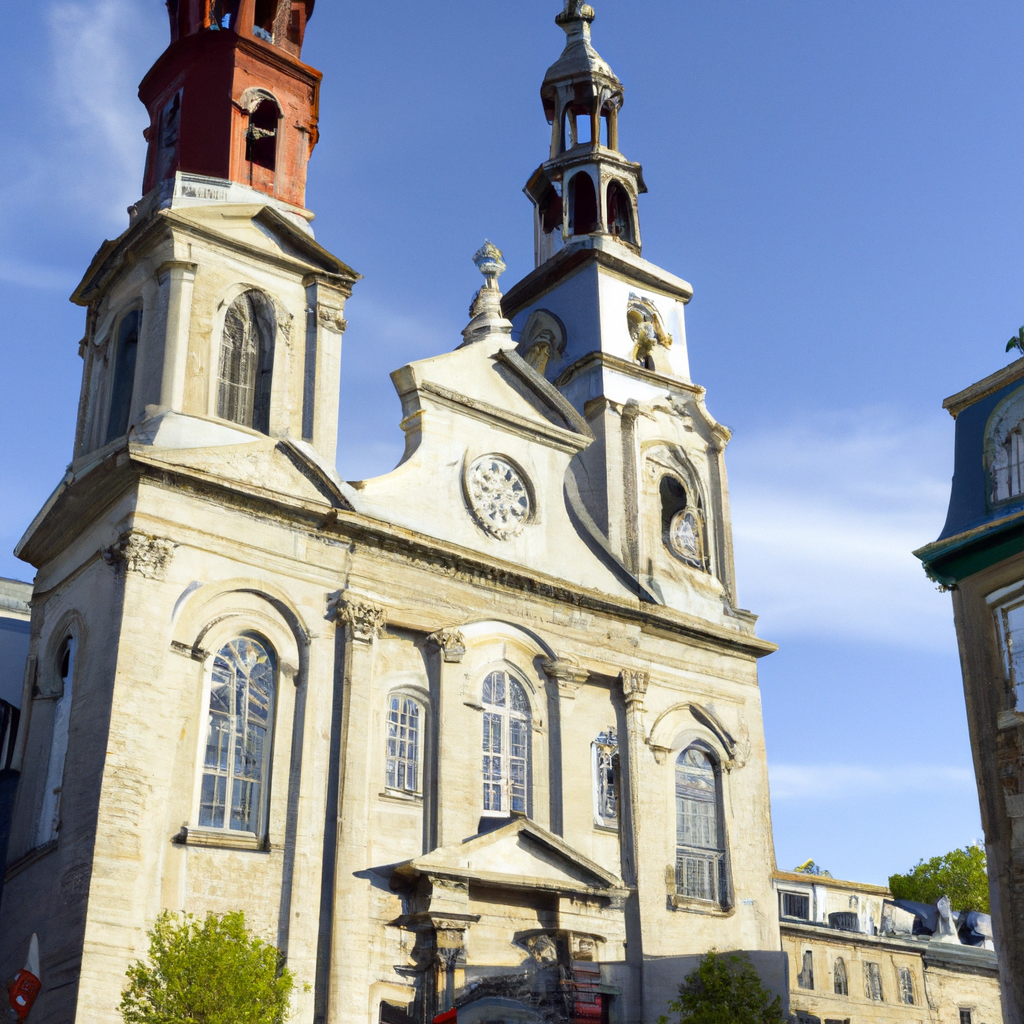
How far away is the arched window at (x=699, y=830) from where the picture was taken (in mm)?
24859

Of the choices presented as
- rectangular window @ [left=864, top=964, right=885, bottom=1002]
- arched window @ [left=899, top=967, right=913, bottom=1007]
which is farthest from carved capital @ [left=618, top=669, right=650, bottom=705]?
arched window @ [left=899, top=967, right=913, bottom=1007]

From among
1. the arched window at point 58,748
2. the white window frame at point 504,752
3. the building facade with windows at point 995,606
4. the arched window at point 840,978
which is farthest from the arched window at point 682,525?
the arched window at point 840,978

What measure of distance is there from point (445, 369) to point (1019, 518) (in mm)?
11520

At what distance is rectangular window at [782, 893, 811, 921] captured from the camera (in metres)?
39.4

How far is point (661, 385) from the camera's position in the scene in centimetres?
3012

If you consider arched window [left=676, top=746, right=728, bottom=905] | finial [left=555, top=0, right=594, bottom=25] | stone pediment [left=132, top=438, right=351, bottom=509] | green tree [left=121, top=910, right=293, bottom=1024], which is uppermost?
finial [left=555, top=0, right=594, bottom=25]

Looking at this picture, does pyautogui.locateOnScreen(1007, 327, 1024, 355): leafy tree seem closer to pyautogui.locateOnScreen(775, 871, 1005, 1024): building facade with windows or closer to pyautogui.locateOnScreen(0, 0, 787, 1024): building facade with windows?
pyautogui.locateOnScreen(0, 0, 787, 1024): building facade with windows

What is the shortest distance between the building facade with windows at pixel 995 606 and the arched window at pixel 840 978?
63.2 feet

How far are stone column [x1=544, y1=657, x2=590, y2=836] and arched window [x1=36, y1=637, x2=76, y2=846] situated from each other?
8204 mm

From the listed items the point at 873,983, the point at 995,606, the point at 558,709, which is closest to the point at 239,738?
the point at 558,709

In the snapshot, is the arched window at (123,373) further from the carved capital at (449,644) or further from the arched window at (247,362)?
the carved capital at (449,644)

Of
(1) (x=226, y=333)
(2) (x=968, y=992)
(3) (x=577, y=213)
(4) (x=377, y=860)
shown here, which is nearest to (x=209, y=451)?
(1) (x=226, y=333)

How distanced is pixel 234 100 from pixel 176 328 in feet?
18.7

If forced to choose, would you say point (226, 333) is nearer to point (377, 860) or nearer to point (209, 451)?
point (209, 451)
